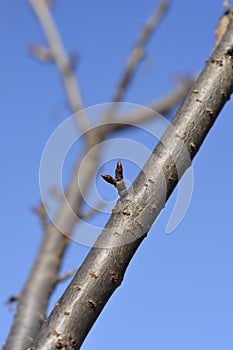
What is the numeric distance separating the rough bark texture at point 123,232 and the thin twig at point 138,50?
9.44 feet

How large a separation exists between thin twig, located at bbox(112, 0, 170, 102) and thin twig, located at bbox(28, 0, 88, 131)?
0.27 m

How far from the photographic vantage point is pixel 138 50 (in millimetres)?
4125

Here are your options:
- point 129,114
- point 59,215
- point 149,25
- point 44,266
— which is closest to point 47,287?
point 44,266

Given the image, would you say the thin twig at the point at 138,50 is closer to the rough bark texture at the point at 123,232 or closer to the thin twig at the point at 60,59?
Answer: the thin twig at the point at 60,59

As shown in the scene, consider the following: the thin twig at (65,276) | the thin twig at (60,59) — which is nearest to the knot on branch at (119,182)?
the thin twig at (65,276)

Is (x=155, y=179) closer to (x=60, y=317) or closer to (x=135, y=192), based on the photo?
(x=135, y=192)

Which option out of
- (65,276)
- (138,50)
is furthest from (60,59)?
(65,276)

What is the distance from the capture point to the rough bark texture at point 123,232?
2.27ft

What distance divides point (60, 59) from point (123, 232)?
367 centimetres

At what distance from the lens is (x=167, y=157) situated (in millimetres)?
785

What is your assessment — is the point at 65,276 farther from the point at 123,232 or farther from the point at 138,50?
the point at 138,50

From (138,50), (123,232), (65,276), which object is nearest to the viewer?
(123,232)

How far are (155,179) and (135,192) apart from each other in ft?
0.10

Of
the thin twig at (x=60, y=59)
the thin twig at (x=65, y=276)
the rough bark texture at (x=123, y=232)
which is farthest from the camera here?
the thin twig at (x=60, y=59)
